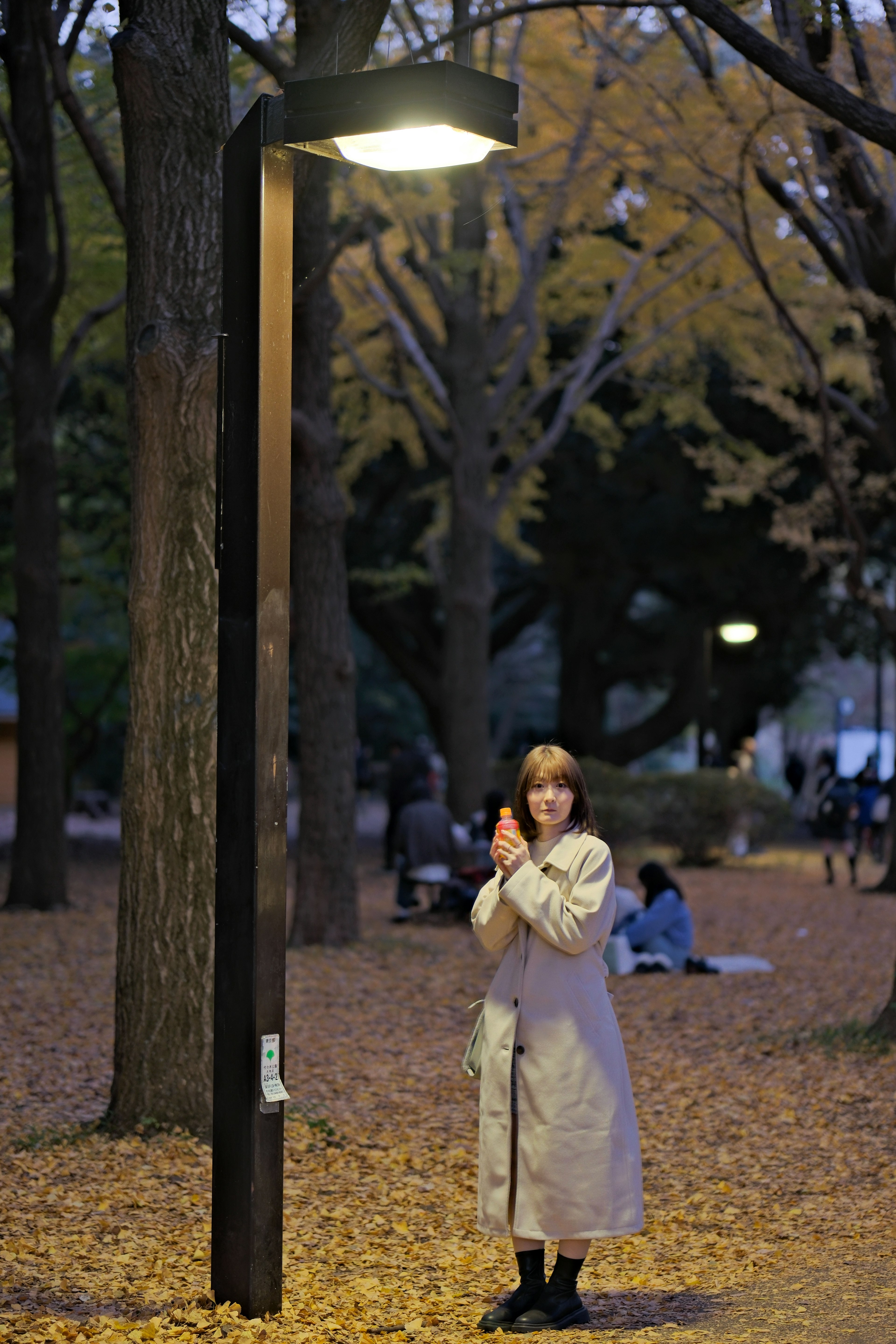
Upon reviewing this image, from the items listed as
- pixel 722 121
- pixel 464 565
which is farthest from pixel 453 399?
pixel 722 121

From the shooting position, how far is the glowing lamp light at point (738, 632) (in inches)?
904

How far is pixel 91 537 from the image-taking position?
23.6 metres

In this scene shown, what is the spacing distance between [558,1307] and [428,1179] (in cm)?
194

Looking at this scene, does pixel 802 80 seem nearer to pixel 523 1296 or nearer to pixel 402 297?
pixel 523 1296

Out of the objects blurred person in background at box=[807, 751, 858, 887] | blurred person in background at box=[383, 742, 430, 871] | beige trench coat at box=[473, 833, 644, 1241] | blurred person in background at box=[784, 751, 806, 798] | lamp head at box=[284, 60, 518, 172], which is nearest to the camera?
lamp head at box=[284, 60, 518, 172]

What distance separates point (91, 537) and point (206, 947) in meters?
18.3

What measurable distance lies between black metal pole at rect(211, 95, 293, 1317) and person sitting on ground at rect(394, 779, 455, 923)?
10.1m

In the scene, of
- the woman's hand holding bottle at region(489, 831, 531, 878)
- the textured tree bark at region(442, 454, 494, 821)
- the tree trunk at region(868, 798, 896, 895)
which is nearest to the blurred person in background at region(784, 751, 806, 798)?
the tree trunk at region(868, 798, 896, 895)

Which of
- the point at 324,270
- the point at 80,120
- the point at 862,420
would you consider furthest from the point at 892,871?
the point at 80,120

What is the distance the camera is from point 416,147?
3984 millimetres

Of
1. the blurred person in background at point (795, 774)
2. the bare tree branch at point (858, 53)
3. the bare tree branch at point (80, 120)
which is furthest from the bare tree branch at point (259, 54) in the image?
the blurred person in background at point (795, 774)

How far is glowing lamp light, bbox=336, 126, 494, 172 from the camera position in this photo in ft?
12.8

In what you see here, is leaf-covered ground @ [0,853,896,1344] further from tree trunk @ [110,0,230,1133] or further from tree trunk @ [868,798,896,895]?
tree trunk @ [868,798,896,895]

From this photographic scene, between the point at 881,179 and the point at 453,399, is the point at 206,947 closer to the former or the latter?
the point at 881,179
